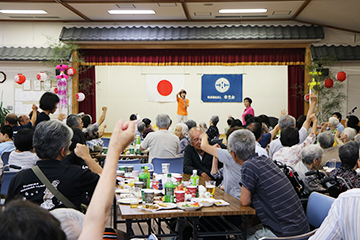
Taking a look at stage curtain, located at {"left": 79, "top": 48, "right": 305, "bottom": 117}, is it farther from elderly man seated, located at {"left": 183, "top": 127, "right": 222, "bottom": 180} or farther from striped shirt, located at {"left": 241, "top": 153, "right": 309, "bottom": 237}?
striped shirt, located at {"left": 241, "top": 153, "right": 309, "bottom": 237}

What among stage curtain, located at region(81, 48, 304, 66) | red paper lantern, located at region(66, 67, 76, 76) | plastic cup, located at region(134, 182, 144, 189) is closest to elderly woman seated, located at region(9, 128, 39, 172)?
plastic cup, located at region(134, 182, 144, 189)

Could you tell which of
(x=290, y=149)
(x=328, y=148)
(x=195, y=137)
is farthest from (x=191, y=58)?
(x=290, y=149)

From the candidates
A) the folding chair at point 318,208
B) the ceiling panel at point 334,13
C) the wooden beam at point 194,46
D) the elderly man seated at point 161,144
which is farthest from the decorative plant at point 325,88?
the folding chair at point 318,208

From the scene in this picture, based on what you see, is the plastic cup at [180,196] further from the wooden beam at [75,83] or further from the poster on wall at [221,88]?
the poster on wall at [221,88]

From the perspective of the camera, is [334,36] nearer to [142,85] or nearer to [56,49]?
[142,85]

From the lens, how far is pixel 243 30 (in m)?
11.1

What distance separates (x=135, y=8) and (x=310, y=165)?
310 inches

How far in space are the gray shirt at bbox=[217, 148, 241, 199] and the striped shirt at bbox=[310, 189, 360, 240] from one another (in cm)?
191

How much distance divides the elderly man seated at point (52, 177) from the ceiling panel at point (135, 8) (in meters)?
8.19

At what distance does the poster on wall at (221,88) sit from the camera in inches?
519

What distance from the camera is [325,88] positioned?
37.1ft

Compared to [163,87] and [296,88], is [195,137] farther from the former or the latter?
[163,87]

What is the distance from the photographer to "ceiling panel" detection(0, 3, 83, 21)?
10.1 m

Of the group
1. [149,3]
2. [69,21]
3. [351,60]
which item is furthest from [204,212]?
[69,21]
